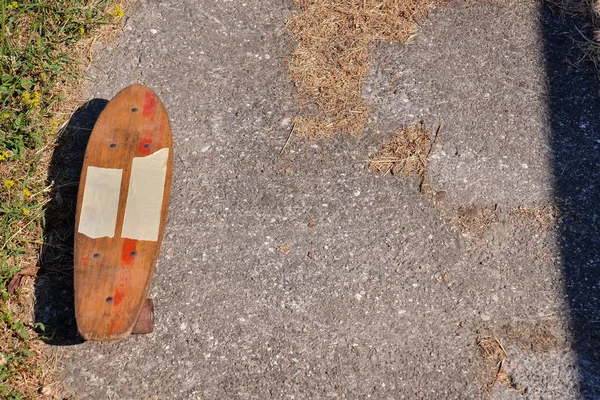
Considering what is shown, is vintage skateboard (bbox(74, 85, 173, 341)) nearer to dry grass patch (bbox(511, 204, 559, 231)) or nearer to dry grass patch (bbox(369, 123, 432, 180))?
dry grass patch (bbox(369, 123, 432, 180))

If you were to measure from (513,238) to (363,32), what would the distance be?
5.10ft

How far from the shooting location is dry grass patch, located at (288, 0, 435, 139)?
12.1 feet

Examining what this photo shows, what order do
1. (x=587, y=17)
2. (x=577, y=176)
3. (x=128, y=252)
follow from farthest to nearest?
(x=587, y=17) < (x=577, y=176) < (x=128, y=252)

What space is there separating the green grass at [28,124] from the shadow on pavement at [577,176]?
225cm

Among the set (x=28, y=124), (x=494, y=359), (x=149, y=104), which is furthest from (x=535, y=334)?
(x=28, y=124)

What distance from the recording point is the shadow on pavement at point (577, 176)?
2.93 m

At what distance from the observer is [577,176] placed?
3428 mm

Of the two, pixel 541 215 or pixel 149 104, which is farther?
pixel 149 104

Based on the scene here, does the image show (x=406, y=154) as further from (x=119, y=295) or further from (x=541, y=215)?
(x=119, y=295)

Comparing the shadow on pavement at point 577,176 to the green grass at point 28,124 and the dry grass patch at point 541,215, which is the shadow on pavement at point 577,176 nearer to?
the dry grass patch at point 541,215

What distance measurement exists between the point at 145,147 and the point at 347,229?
41.3 inches

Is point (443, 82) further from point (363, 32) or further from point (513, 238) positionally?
point (513, 238)

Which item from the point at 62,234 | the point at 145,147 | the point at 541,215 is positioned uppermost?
the point at 145,147

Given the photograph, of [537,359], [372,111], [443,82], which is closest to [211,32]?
[372,111]
